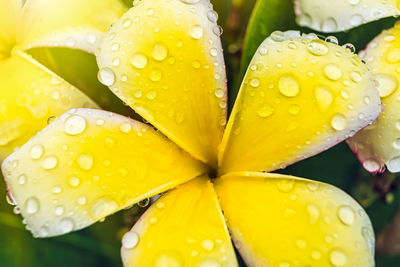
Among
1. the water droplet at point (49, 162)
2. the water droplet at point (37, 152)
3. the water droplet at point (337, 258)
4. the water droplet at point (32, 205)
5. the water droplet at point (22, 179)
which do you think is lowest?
the water droplet at point (337, 258)

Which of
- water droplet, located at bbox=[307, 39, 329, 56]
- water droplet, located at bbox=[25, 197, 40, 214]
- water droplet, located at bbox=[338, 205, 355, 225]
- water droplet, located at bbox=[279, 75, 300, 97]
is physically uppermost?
water droplet, located at bbox=[307, 39, 329, 56]

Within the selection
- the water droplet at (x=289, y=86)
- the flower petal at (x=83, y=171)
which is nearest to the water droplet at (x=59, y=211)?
the flower petal at (x=83, y=171)

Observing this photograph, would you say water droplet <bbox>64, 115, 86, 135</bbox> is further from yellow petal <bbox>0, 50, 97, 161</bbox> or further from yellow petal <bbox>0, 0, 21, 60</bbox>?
yellow petal <bbox>0, 0, 21, 60</bbox>

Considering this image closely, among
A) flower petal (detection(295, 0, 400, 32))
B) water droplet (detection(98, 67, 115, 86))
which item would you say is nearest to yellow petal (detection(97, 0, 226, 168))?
water droplet (detection(98, 67, 115, 86))

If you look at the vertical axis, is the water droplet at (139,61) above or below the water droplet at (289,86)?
above

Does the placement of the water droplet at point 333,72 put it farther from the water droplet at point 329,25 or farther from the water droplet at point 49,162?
the water droplet at point 49,162

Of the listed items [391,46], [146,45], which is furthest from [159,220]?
A: [391,46]
